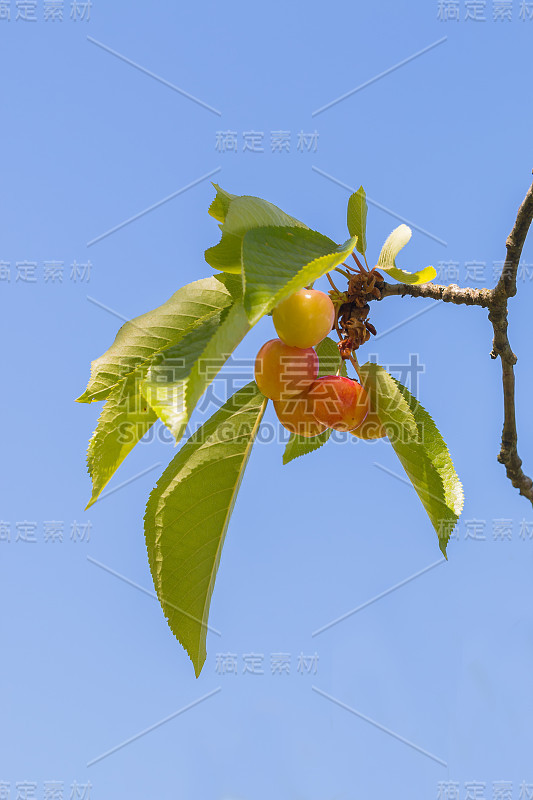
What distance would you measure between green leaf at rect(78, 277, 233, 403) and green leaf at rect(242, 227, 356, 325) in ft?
0.79

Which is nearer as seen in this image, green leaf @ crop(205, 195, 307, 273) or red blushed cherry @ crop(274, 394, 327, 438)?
green leaf @ crop(205, 195, 307, 273)

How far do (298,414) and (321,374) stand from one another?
26 centimetres

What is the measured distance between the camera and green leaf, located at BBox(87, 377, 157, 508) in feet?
4.46

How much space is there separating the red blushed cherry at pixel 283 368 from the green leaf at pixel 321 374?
0.88 ft

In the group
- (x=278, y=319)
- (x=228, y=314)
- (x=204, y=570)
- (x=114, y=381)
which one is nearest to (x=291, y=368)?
(x=278, y=319)

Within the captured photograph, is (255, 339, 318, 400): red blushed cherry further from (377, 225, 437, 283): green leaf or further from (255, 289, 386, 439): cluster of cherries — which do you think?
(377, 225, 437, 283): green leaf

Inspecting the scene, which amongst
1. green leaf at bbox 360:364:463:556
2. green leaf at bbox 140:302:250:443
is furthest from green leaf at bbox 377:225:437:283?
green leaf at bbox 140:302:250:443

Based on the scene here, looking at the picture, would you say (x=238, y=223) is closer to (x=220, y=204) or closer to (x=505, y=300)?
(x=220, y=204)

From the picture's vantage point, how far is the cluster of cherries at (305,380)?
55.0 inches

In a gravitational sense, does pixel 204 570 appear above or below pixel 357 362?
below

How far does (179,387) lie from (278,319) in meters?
0.37

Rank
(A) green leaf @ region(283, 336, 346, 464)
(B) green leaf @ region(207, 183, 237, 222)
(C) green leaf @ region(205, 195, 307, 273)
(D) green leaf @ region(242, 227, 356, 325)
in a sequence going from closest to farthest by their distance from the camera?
(D) green leaf @ region(242, 227, 356, 325)
(C) green leaf @ region(205, 195, 307, 273)
(B) green leaf @ region(207, 183, 237, 222)
(A) green leaf @ region(283, 336, 346, 464)

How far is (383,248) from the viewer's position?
170cm

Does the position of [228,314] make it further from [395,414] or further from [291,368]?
[395,414]
